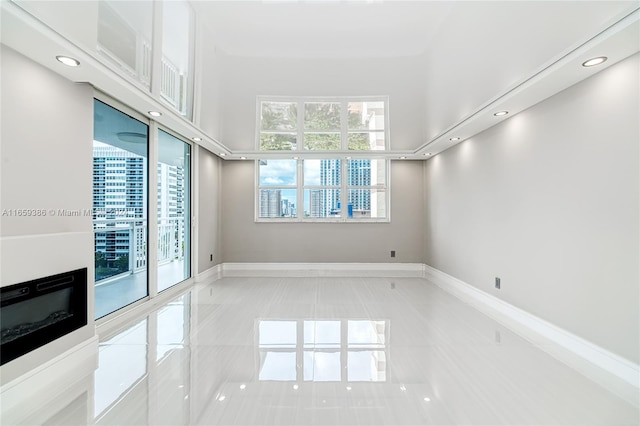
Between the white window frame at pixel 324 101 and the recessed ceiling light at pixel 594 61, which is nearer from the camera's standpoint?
the recessed ceiling light at pixel 594 61

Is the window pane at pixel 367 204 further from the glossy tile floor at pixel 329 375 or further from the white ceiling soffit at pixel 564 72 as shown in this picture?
the glossy tile floor at pixel 329 375

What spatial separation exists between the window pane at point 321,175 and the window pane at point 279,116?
98 cm

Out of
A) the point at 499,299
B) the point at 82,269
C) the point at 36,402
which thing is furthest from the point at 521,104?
the point at 36,402

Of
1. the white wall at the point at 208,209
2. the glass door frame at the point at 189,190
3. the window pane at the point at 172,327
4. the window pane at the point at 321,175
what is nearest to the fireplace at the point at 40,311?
the window pane at the point at 172,327

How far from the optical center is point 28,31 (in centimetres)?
188

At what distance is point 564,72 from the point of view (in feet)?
7.80

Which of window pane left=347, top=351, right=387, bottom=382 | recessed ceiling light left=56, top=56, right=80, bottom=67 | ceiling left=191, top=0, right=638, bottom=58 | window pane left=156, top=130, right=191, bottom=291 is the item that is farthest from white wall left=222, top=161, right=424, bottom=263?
recessed ceiling light left=56, top=56, right=80, bottom=67

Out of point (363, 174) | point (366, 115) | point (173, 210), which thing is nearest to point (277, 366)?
point (173, 210)

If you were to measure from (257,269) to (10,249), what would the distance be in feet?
15.0

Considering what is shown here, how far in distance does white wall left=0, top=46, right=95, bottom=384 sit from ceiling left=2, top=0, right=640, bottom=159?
20cm

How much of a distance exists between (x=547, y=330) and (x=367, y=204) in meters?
4.00

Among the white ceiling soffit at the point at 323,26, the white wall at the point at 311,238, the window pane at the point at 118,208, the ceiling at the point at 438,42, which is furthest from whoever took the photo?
the white wall at the point at 311,238

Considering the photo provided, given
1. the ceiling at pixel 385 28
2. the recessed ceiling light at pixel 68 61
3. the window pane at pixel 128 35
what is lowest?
the recessed ceiling light at pixel 68 61

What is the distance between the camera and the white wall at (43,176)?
2.01m
